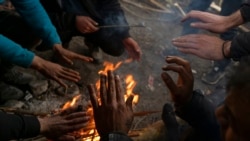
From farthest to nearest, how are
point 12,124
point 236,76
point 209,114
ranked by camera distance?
point 209,114
point 12,124
point 236,76

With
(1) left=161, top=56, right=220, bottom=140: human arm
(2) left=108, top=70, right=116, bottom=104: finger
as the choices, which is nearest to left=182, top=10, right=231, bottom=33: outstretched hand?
(1) left=161, top=56, right=220, bottom=140: human arm

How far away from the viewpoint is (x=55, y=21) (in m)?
4.99

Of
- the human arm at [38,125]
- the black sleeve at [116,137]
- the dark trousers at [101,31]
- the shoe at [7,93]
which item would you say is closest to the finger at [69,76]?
the human arm at [38,125]

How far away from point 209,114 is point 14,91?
262cm

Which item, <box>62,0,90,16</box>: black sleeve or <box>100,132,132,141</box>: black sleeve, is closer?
<box>100,132,132,141</box>: black sleeve

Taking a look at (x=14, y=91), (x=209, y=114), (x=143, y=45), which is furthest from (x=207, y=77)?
(x=14, y=91)

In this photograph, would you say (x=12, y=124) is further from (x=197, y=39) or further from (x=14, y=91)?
(x=197, y=39)

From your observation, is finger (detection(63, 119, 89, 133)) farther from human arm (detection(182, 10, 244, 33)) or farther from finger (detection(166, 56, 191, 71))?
human arm (detection(182, 10, 244, 33))

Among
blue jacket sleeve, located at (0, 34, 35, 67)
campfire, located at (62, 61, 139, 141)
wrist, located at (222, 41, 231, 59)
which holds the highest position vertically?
blue jacket sleeve, located at (0, 34, 35, 67)

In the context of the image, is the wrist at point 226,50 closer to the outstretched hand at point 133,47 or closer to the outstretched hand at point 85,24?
the outstretched hand at point 133,47

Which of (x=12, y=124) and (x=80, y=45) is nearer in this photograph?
(x=12, y=124)

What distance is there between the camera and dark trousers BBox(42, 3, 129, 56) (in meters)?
4.93

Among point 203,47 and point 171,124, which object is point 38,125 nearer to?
point 171,124

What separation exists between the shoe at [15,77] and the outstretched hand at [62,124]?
1607 millimetres
